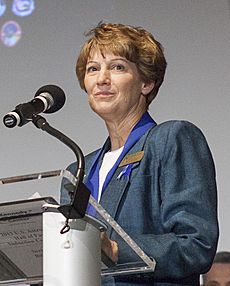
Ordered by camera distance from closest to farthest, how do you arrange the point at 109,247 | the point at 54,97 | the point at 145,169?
the point at 109,247
the point at 54,97
the point at 145,169

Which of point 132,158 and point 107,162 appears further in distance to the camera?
point 107,162

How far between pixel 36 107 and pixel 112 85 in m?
0.46

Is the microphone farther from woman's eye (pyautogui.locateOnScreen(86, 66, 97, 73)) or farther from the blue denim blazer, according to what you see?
woman's eye (pyautogui.locateOnScreen(86, 66, 97, 73))

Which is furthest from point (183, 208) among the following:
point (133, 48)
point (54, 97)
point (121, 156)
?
point (133, 48)

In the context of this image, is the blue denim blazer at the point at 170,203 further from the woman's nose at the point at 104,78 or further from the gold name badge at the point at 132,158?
the woman's nose at the point at 104,78

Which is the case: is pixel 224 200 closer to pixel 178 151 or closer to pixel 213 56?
pixel 213 56

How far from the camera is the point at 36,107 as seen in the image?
5.87 ft

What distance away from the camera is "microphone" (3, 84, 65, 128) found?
1.74m

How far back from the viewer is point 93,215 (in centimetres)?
166

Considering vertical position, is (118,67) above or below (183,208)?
above

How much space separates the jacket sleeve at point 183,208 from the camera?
1.91m

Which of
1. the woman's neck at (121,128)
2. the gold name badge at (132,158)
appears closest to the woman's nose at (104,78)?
the woman's neck at (121,128)

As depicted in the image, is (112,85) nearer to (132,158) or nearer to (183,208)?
(132,158)

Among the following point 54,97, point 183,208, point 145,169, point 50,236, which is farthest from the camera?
point 145,169
